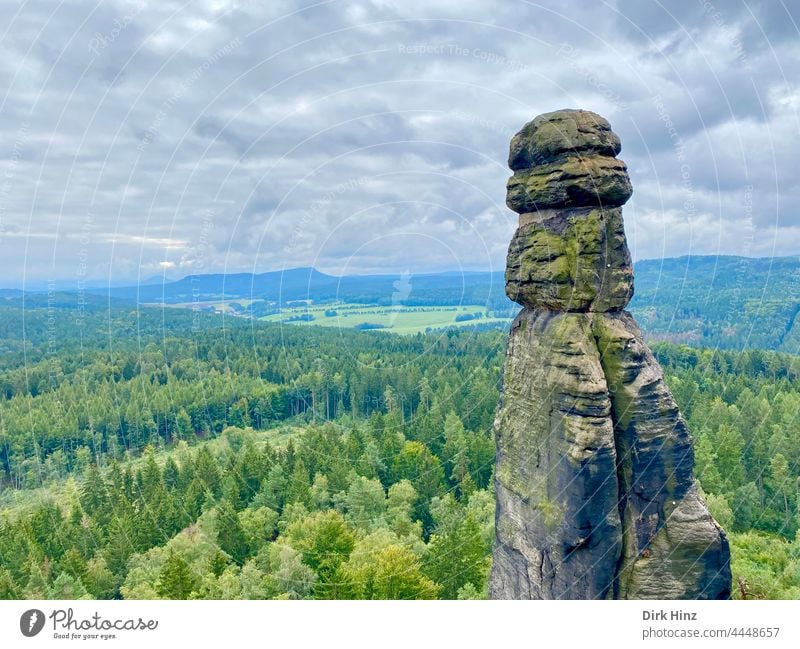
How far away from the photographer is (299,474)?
55656mm

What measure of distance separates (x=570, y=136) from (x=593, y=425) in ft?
34.2

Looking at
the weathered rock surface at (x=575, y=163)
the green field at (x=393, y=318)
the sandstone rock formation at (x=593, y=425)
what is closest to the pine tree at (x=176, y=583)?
the sandstone rock formation at (x=593, y=425)

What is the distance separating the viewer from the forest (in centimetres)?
3616

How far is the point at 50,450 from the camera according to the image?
9119cm

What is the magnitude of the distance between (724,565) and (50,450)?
103225 millimetres

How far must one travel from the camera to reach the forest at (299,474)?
3616 centimetres

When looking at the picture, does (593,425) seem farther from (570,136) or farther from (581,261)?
(570,136)

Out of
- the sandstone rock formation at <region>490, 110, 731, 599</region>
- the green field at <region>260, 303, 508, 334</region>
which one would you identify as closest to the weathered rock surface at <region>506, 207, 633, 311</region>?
the sandstone rock formation at <region>490, 110, 731, 599</region>

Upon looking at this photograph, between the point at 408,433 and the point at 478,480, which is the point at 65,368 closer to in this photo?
the point at 408,433

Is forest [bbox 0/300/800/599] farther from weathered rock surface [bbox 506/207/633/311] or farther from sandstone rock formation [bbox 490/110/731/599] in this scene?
weathered rock surface [bbox 506/207/633/311]

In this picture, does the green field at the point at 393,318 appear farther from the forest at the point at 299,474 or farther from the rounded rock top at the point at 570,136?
the rounded rock top at the point at 570,136

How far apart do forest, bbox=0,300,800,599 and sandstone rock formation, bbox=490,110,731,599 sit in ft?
47.5

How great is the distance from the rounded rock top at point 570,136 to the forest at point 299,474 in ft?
75.1

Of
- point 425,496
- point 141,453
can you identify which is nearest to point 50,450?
point 141,453
